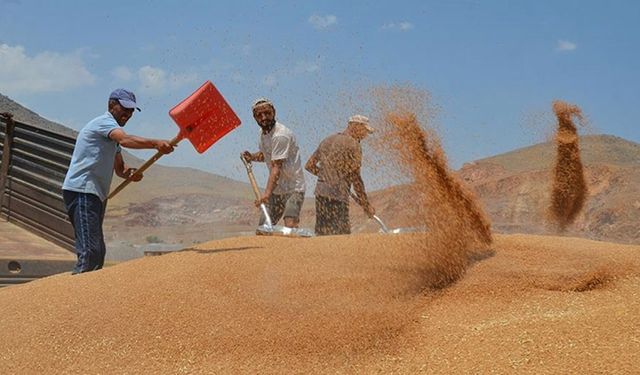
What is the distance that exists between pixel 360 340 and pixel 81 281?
60.5 inches

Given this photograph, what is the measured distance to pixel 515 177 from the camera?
1612 cm

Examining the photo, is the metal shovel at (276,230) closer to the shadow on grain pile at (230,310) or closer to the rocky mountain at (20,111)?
the shadow on grain pile at (230,310)

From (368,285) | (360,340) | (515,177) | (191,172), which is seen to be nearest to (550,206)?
(368,285)

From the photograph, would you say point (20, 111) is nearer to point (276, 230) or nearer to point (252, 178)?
point (252, 178)

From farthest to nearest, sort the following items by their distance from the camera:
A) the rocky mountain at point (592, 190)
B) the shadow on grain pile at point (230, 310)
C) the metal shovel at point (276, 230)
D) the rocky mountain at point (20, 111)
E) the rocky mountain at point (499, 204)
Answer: the rocky mountain at point (592, 190), the rocky mountain at point (20, 111), the rocky mountain at point (499, 204), the metal shovel at point (276, 230), the shadow on grain pile at point (230, 310)

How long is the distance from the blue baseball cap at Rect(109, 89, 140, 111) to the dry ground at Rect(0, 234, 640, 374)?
1012mm

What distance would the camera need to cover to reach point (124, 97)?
405 centimetres

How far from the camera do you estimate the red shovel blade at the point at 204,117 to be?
3953 mm

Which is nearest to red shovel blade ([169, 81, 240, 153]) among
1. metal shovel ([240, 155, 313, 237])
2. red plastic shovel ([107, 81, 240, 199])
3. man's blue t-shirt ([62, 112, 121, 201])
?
red plastic shovel ([107, 81, 240, 199])

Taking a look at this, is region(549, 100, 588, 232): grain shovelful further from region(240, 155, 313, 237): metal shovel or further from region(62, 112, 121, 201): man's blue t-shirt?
region(62, 112, 121, 201): man's blue t-shirt

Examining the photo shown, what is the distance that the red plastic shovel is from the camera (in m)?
3.95

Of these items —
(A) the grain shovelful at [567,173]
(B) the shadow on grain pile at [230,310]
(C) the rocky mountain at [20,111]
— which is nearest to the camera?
(B) the shadow on grain pile at [230,310]

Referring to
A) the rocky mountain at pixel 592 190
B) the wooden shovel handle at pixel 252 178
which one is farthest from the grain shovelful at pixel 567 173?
the rocky mountain at pixel 592 190

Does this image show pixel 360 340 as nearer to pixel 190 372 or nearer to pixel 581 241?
pixel 190 372
